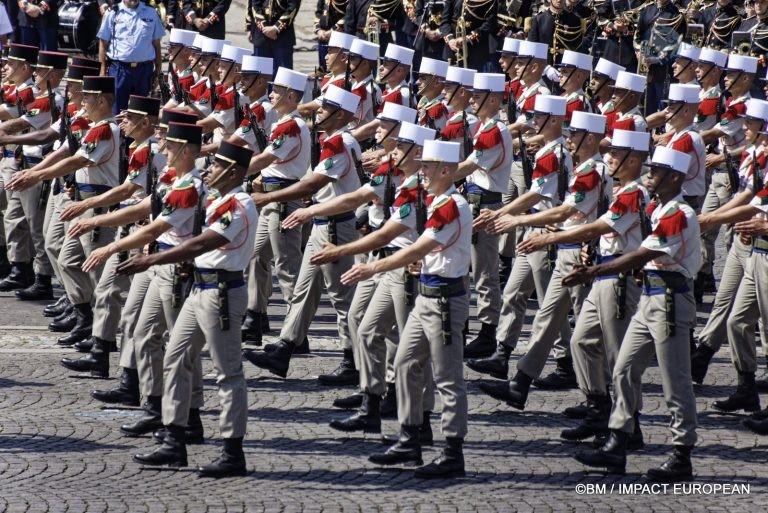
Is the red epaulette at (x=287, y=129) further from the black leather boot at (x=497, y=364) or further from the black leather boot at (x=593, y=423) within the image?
the black leather boot at (x=593, y=423)

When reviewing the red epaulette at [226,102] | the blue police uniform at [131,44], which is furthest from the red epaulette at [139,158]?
the blue police uniform at [131,44]

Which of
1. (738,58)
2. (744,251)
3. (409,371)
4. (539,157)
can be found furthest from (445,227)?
(738,58)

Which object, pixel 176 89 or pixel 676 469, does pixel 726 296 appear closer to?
pixel 676 469

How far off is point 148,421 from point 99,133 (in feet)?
11.0

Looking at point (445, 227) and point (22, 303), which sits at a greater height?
point (445, 227)

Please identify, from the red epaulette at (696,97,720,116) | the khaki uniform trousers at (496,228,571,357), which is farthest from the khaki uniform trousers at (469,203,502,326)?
the red epaulette at (696,97,720,116)

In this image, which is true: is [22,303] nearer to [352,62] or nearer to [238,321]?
[352,62]

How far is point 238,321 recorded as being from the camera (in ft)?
34.6

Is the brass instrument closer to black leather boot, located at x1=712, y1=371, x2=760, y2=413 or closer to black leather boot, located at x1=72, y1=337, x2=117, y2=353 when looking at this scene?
black leather boot, located at x1=72, y1=337, x2=117, y2=353

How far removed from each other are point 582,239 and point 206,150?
5.00m

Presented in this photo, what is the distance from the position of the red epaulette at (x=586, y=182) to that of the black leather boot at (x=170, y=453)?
3.46 metres

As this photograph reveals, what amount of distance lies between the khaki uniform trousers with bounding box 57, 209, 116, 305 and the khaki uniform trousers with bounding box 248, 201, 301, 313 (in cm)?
132

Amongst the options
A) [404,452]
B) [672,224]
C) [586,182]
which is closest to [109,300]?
[404,452]

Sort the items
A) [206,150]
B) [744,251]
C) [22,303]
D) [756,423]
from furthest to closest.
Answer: [22,303], [206,150], [744,251], [756,423]
